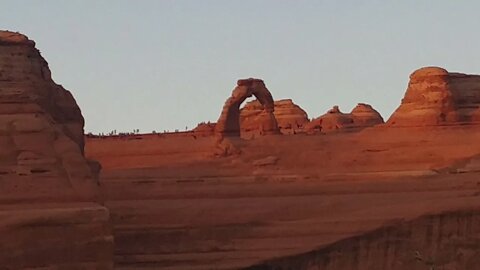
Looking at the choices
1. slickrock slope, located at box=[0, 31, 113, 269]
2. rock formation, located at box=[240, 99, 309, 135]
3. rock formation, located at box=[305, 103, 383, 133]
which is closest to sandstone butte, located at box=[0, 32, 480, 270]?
slickrock slope, located at box=[0, 31, 113, 269]

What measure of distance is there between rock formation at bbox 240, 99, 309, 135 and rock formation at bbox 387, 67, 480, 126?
13622 mm

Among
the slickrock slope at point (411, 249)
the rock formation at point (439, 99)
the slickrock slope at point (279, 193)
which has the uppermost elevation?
the rock formation at point (439, 99)

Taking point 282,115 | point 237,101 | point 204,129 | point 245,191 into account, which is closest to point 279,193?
point 245,191

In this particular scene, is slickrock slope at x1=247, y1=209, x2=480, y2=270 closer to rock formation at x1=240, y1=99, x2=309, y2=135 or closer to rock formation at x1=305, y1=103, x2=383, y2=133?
rock formation at x1=240, y1=99, x2=309, y2=135

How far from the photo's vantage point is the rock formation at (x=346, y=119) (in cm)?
5616

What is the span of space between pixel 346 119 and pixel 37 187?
43967 millimetres

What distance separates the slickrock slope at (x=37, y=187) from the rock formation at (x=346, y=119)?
123 feet

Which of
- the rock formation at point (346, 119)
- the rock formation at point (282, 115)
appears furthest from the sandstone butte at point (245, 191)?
the rock formation at point (346, 119)

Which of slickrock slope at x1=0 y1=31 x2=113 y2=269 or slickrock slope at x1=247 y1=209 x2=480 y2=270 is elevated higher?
slickrock slope at x1=0 y1=31 x2=113 y2=269

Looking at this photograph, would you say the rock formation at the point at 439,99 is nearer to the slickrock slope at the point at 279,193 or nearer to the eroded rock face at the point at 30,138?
the slickrock slope at the point at 279,193

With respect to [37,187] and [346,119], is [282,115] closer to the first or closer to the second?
[346,119]

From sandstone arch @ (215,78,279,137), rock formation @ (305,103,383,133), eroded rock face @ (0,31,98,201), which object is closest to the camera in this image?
eroded rock face @ (0,31,98,201)

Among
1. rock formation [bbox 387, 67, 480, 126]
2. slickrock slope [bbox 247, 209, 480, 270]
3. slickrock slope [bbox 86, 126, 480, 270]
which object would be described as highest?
rock formation [bbox 387, 67, 480, 126]

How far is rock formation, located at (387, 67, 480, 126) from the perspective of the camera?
38.9 m
